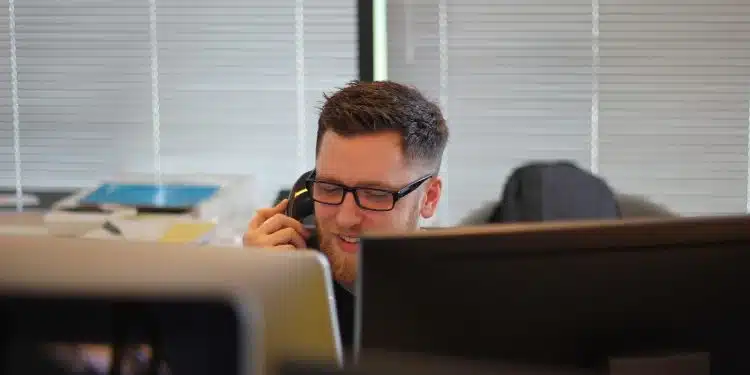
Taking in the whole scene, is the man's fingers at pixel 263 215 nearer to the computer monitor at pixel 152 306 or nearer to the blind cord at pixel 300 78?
the computer monitor at pixel 152 306

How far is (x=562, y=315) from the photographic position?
1.23 metres

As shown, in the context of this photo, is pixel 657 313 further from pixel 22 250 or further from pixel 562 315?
pixel 22 250

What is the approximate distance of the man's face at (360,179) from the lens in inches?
74.8

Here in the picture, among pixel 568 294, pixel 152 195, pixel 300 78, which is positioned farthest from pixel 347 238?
pixel 300 78

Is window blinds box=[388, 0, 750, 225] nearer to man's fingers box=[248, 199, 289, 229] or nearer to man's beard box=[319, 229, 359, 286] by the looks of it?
man's fingers box=[248, 199, 289, 229]

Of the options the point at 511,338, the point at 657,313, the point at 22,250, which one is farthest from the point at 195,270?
the point at 657,313

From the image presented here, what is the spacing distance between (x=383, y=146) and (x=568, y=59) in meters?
1.58

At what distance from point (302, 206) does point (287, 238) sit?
173mm

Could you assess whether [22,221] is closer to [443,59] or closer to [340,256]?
[443,59]

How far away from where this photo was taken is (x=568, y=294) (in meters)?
1.22

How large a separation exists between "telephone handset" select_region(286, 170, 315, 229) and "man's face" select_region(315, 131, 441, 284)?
112 millimetres

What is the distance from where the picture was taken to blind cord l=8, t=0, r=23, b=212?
3.46m

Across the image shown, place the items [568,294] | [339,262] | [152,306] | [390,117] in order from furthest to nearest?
[390,117] < [339,262] < [568,294] < [152,306]

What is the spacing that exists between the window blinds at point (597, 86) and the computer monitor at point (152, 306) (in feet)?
7.33
